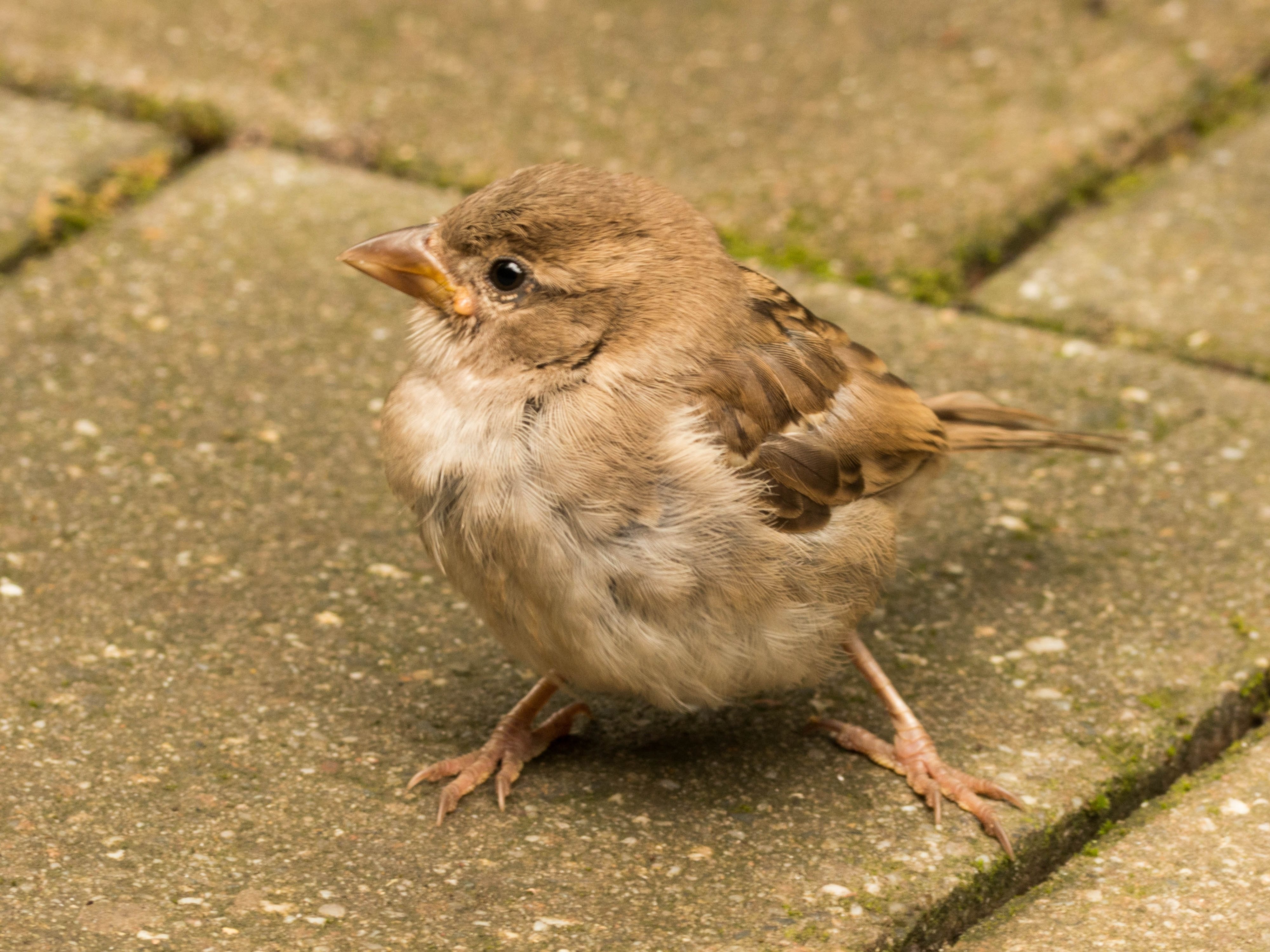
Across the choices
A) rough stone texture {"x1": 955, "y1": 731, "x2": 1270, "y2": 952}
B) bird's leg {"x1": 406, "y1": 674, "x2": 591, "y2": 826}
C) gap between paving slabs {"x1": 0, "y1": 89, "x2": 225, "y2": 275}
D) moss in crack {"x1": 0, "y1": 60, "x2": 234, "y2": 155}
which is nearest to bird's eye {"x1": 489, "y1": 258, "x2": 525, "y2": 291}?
bird's leg {"x1": 406, "y1": 674, "x2": 591, "y2": 826}

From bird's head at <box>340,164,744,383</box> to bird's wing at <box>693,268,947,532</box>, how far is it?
118 mm

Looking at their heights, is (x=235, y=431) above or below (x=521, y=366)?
below

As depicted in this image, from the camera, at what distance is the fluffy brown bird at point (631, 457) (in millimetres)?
3148

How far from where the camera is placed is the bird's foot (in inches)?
134

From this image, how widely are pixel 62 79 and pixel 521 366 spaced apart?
387 centimetres

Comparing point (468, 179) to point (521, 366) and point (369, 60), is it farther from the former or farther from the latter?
Result: point (521, 366)

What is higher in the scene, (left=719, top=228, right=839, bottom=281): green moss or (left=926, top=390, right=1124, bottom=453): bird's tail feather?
(left=926, top=390, right=1124, bottom=453): bird's tail feather

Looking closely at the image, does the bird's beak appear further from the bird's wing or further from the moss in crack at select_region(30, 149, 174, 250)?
the moss in crack at select_region(30, 149, 174, 250)

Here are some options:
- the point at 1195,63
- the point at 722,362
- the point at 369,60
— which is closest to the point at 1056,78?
the point at 1195,63

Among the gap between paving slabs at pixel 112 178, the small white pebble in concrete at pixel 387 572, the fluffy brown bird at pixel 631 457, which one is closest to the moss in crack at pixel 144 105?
the gap between paving slabs at pixel 112 178

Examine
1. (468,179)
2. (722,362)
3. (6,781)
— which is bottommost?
(6,781)

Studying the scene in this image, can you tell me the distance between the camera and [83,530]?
420 cm

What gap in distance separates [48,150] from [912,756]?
4.11 metres

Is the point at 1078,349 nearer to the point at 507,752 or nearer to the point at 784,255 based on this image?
the point at 784,255
